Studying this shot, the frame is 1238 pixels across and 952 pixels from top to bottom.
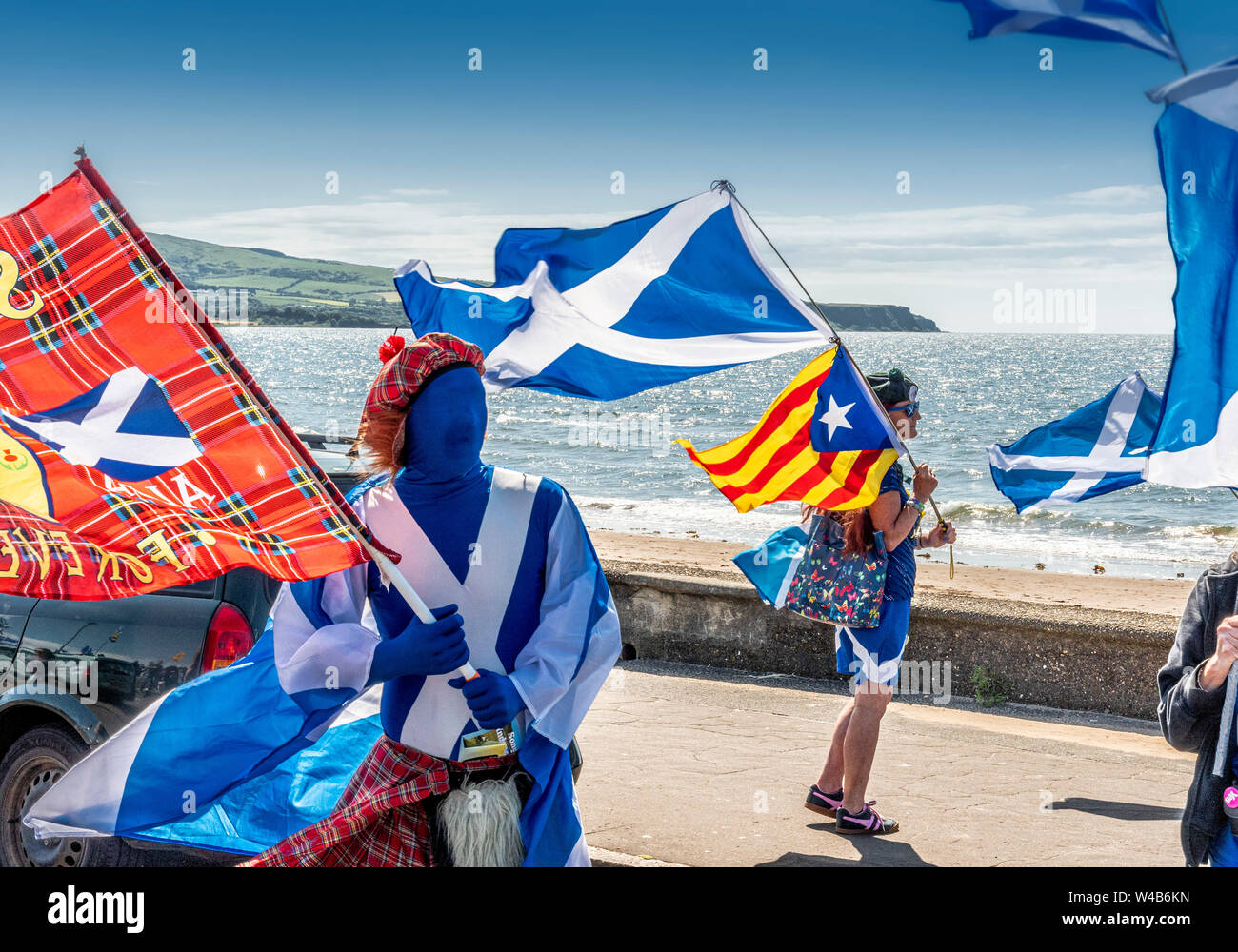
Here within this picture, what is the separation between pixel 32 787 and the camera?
4.81 metres

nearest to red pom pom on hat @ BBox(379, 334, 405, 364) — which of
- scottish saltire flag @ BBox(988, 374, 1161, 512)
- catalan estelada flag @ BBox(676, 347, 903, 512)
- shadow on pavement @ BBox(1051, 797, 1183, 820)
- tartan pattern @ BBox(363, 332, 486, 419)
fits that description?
tartan pattern @ BBox(363, 332, 486, 419)

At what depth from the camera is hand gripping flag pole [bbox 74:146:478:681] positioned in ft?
8.50

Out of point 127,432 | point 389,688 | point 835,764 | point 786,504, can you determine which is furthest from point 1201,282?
point 786,504

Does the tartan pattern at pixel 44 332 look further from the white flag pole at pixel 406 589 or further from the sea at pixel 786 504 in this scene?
the sea at pixel 786 504

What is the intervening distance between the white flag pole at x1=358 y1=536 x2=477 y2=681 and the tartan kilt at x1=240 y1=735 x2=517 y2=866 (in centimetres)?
24

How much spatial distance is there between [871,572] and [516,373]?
5.42 feet

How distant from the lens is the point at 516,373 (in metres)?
5.01

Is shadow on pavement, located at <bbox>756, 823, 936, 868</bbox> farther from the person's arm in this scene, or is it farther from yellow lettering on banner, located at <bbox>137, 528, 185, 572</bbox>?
yellow lettering on banner, located at <bbox>137, 528, 185, 572</bbox>

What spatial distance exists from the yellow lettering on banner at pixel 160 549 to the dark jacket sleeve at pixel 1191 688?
2299mm

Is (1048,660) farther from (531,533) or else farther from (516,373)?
(531,533)

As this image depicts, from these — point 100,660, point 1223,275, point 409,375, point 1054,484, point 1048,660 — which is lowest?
point 1048,660
